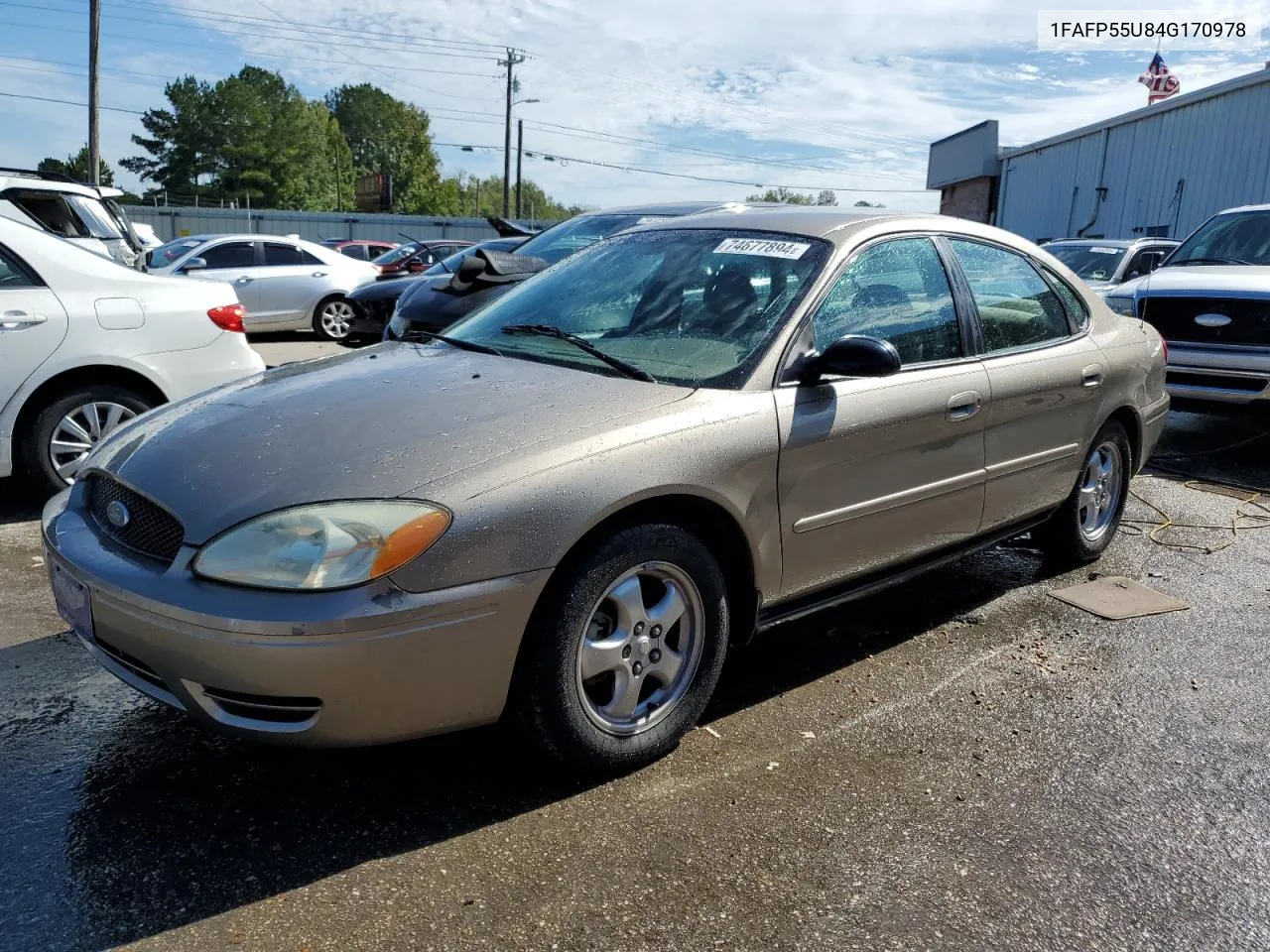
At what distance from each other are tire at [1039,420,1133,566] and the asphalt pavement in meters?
0.91

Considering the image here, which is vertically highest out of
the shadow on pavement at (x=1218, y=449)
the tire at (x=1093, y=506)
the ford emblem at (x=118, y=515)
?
the ford emblem at (x=118, y=515)

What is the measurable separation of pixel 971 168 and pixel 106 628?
3186cm

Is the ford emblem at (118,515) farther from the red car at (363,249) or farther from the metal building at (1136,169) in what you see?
the red car at (363,249)

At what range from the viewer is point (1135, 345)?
187 inches

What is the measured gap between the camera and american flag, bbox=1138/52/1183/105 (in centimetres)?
2686

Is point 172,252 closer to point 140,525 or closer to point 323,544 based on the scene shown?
point 140,525

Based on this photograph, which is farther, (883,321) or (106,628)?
(883,321)

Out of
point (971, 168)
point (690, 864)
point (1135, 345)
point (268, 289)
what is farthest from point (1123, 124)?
point (690, 864)

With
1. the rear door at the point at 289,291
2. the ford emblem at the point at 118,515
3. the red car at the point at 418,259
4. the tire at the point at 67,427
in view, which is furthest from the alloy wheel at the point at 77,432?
the rear door at the point at 289,291

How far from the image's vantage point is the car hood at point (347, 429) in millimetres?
2498

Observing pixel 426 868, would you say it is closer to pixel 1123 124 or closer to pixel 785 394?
pixel 785 394

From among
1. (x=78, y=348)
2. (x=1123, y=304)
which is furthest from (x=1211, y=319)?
(x=78, y=348)

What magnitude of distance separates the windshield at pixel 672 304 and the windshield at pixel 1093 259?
8.77 meters

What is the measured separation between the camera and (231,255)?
14.5 metres
